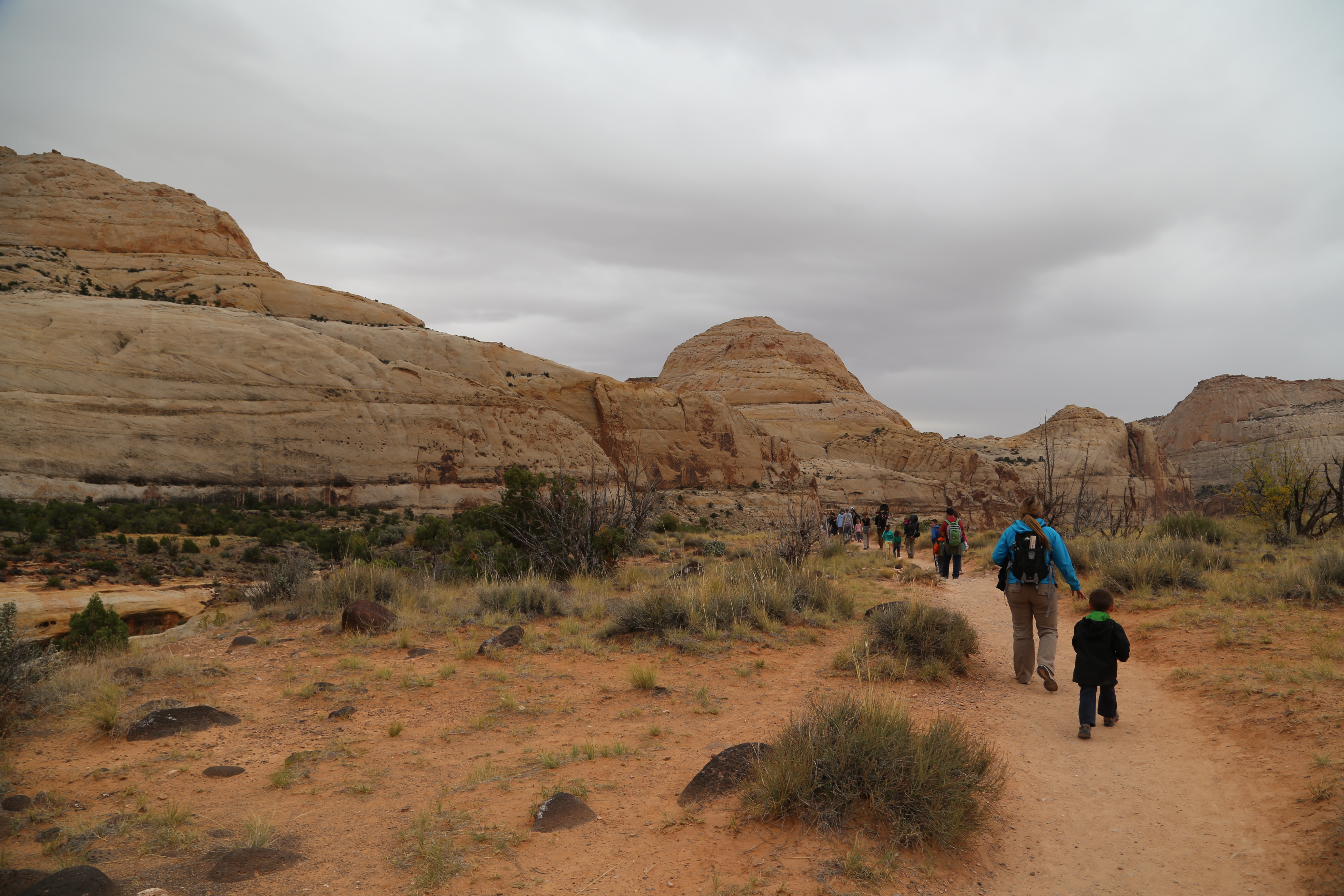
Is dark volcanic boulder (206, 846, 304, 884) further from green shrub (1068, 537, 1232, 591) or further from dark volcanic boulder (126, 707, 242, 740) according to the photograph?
green shrub (1068, 537, 1232, 591)

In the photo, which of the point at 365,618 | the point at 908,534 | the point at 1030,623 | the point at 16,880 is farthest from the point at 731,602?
the point at 908,534

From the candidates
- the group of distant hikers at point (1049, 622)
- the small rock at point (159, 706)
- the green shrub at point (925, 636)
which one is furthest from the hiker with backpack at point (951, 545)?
the small rock at point (159, 706)

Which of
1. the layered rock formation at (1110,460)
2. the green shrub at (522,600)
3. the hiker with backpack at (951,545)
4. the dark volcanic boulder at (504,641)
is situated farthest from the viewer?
the layered rock formation at (1110,460)

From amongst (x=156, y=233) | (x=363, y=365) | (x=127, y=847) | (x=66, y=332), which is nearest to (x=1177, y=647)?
(x=127, y=847)

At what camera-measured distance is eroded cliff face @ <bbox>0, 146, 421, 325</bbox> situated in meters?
36.1

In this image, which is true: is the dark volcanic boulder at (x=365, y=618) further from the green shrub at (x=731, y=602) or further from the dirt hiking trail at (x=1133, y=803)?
the dirt hiking trail at (x=1133, y=803)

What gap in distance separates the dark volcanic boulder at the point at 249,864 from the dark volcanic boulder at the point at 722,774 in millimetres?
2174

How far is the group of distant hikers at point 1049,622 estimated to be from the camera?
560cm

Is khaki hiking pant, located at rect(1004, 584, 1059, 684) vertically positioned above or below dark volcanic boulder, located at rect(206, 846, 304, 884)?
above

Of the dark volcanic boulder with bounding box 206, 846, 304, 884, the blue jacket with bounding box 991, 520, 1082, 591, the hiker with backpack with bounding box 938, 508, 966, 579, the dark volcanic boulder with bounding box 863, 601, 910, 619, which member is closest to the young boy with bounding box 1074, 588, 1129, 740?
the blue jacket with bounding box 991, 520, 1082, 591

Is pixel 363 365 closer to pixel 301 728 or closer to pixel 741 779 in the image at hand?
pixel 301 728

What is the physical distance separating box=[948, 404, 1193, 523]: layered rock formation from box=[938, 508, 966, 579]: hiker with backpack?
42.5 meters

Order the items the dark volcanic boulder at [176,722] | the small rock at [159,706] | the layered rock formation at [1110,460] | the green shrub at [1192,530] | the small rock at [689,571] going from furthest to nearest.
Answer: the layered rock formation at [1110,460], the green shrub at [1192,530], the small rock at [689,571], the small rock at [159,706], the dark volcanic boulder at [176,722]

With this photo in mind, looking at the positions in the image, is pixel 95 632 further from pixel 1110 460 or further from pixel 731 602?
pixel 1110 460
